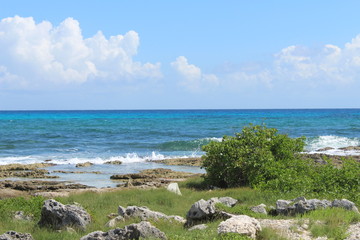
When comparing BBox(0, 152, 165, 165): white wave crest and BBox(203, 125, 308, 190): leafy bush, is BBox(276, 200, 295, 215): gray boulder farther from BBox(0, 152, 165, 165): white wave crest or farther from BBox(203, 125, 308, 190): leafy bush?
BBox(0, 152, 165, 165): white wave crest

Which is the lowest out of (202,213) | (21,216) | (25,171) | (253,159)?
(25,171)

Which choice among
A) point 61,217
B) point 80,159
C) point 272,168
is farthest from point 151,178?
point 61,217

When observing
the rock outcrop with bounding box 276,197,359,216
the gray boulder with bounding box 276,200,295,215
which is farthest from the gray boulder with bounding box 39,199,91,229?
the rock outcrop with bounding box 276,197,359,216

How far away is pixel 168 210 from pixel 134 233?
481 cm

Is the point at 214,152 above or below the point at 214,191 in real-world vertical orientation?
above

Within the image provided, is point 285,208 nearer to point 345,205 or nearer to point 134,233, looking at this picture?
point 345,205

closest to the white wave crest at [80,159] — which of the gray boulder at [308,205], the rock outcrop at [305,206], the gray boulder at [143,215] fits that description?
the gray boulder at [143,215]

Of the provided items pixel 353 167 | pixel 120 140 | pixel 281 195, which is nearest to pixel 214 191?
pixel 281 195

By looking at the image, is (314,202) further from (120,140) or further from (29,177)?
(120,140)

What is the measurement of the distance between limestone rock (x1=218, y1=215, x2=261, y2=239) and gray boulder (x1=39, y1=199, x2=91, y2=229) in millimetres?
3757

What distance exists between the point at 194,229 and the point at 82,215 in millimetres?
3012

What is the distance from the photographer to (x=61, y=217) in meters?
11.2

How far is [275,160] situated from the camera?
1916 cm

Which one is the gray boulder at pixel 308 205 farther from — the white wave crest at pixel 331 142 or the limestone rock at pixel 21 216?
the white wave crest at pixel 331 142
